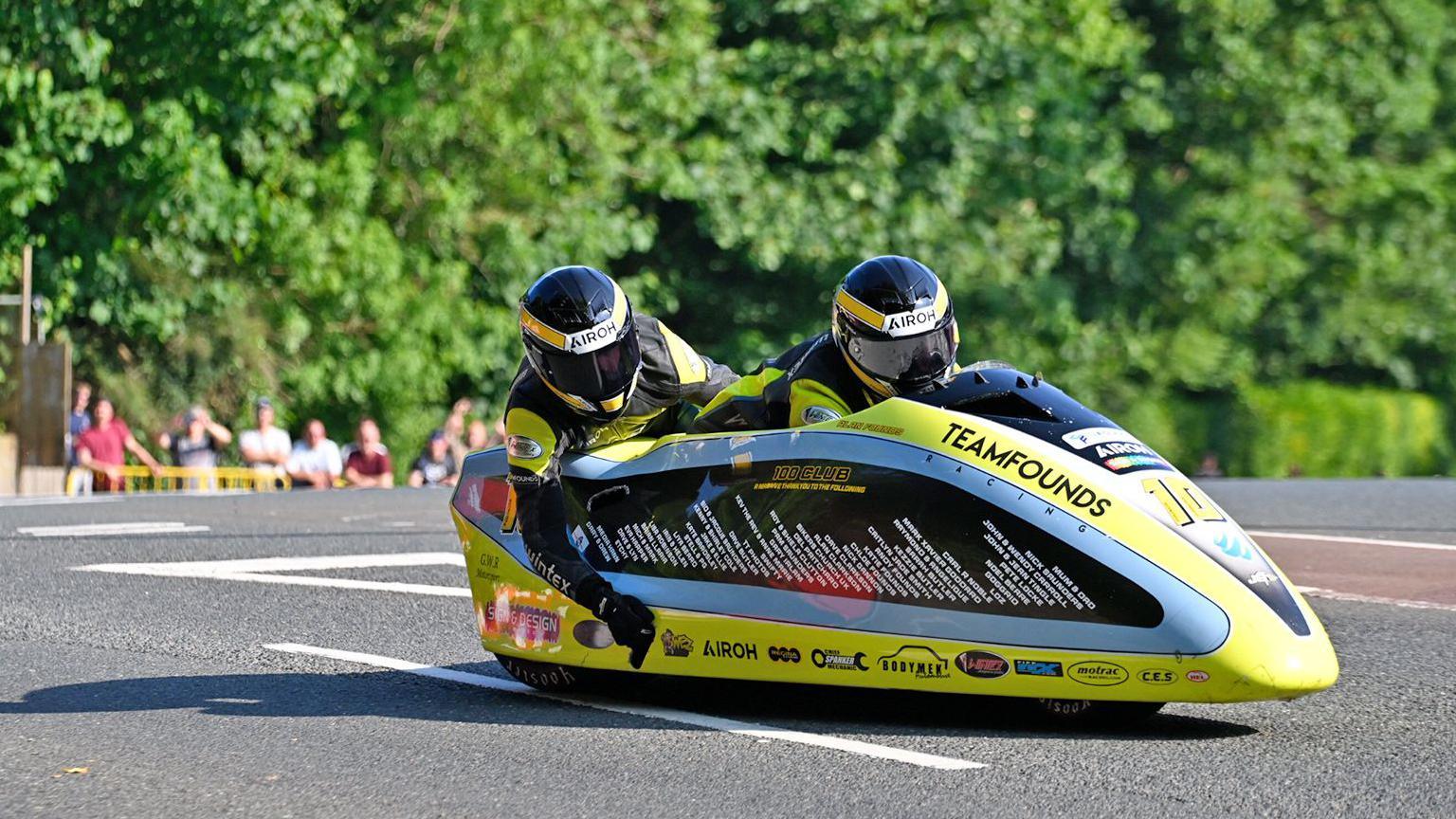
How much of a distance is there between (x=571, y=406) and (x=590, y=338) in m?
0.29

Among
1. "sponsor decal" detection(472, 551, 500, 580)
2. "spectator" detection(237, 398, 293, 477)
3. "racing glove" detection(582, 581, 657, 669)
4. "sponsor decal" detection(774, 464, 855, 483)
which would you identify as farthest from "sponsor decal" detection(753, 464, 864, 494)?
"spectator" detection(237, 398, 293, 477)

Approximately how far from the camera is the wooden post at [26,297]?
77.0ft

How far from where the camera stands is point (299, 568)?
38.3 feet

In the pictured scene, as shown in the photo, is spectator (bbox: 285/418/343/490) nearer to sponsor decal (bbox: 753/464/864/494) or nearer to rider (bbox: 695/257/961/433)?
rider (bbox: 695/257/961/433)

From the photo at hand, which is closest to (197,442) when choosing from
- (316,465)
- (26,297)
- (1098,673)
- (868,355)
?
(316,465)

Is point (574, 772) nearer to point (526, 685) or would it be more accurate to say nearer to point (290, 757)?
point (290, 757)

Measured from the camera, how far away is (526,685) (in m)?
7.63

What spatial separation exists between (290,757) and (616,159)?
23424 millimetres

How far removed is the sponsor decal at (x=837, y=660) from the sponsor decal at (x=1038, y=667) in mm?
521

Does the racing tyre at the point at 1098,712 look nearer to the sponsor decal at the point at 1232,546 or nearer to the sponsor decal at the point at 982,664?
the sponsor decal at the point at 982,664

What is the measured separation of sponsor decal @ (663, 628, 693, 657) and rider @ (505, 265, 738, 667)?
0.06 m

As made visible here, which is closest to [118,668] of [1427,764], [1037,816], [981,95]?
[1037,816]

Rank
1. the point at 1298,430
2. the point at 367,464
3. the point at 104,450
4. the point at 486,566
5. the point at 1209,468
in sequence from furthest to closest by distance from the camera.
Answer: the point at 1298,430 < the point at 1209,468 < the point at 104,450 < the point at 367,464 < the point at 486,566

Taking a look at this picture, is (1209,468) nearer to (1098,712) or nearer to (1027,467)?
(1098,712)
